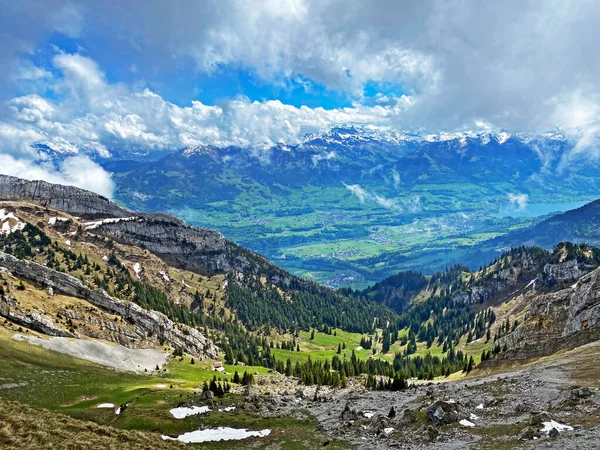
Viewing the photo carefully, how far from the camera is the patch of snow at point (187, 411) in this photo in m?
77.3

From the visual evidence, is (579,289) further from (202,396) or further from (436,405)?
(202,396)

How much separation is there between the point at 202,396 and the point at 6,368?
46.2 meters

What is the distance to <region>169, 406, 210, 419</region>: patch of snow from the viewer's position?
77.3m

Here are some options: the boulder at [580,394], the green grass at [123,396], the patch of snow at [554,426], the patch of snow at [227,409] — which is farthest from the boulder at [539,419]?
the patch of snow at [227,409]

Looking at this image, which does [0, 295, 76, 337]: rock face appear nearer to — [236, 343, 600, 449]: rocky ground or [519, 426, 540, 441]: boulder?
[236, 343, 600, 449]: rocky ground

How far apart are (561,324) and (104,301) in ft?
501

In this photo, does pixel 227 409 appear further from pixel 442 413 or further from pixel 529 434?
pixel 529 434

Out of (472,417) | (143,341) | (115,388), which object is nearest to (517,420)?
(472,417)

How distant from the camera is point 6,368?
95938 mm

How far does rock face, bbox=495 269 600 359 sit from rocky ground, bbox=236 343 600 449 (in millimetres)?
11831

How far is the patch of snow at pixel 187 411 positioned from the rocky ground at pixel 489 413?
857 cm

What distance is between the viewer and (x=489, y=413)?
58.8 m

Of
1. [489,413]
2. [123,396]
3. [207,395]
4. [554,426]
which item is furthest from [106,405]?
[554,426]

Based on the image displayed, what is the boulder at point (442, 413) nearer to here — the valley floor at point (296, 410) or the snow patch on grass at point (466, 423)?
the valley floor at point (296, 410)
